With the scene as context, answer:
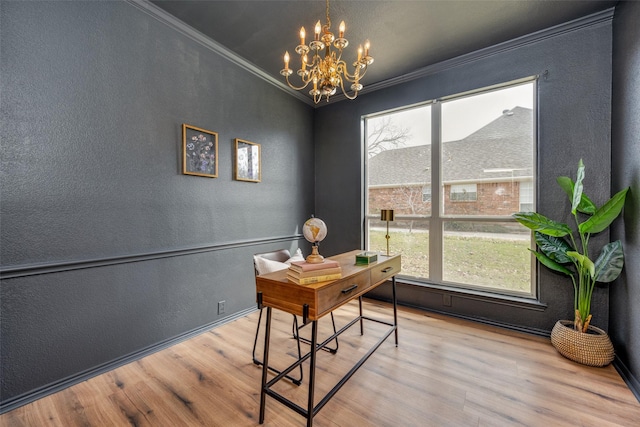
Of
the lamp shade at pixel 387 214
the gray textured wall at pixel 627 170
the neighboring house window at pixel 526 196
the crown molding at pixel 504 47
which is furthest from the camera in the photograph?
the lamp shade at pixel 387 214

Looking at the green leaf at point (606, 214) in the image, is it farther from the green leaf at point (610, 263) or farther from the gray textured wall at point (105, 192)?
the gray textured wall at point (105, 192)

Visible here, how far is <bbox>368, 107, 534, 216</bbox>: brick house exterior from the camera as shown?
272 cm

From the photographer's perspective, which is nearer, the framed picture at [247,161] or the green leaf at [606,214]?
the green leaf at [606,214]

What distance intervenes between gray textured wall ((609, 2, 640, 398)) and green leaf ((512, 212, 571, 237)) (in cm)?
36

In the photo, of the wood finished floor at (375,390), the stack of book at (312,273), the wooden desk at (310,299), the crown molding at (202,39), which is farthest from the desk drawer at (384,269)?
the crown molding at (202,39)

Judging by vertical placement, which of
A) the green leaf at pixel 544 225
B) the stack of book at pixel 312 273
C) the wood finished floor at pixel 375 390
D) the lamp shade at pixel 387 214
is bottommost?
the wood finished floor at pixel 375 390

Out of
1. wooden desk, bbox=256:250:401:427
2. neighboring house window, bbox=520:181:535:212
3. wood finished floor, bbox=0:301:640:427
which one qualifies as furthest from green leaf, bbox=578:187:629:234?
wooden desk, bbox=256:250:401:427

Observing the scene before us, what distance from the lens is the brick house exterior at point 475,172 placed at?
8.94 feet

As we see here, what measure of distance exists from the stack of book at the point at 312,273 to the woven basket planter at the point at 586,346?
2111 millimetres

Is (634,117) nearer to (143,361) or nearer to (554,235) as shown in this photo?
(554,235)

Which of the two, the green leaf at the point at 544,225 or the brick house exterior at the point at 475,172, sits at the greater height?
the brick house exterior at the point at 475,172

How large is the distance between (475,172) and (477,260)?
0.98 meters

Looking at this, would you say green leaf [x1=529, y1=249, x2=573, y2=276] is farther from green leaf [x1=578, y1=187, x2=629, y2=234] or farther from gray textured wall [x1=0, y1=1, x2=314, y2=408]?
gray textured wall [x1=0, y1=1, x2=314, y2=408]

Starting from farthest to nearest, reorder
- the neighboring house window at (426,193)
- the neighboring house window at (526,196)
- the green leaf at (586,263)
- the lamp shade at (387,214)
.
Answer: the neighboring house window at (426,193), the lamp shade at (387,214), the neighboring house window at (526,196), the green leaf at (586,263)
